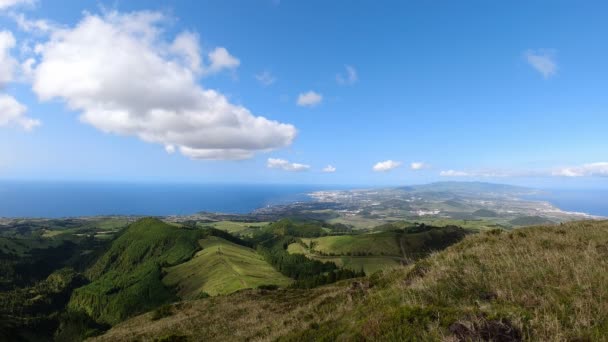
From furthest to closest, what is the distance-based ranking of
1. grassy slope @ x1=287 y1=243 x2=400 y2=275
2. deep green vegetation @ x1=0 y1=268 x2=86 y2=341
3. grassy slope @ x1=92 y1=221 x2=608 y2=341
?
grassy slope @ x1=287 y1=243 x2=400 y2=275 < deep green vegetation @ x1=0 y1=268 x2=86 y2=341 < grassy slope @ x1=92 y1=221 x2=608 y2=341

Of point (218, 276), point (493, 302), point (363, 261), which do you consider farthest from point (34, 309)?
point (493, 302)

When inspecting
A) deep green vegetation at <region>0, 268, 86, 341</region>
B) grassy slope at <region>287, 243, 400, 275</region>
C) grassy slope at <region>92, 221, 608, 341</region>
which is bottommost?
deep green vegetation at <region>0, 268, 86, 341</region>

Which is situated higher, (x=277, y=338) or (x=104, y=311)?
(x=277, y=338)

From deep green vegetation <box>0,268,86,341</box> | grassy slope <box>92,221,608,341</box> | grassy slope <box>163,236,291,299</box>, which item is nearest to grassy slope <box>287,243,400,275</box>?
grassy slope <box>163,236,291,299</box>

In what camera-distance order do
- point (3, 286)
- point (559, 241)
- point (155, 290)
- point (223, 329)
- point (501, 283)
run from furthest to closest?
point (3, 286) → point (155, 290) → point (223, 329) → point (559, 241) → point (501, 283)

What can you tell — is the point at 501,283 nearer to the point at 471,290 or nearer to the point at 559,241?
the point at 471,290

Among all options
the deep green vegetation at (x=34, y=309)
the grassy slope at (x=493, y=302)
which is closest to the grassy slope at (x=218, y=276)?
the deep green vegetation at (x=34, y=309)

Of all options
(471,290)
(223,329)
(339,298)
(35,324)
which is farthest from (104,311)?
(471,290)

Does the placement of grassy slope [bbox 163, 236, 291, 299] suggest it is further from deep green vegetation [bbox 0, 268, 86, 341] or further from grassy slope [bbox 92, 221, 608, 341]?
grassy slope [bbox 92, 221, 608, 341]

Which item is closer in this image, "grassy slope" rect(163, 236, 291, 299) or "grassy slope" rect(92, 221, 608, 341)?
→ "grassy slope" rect(92, 221, 608, 341)
